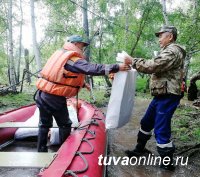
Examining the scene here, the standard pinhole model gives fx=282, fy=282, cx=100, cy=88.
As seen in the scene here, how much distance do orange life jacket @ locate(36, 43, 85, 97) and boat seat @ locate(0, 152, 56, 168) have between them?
921mm

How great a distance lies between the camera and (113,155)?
482 cm

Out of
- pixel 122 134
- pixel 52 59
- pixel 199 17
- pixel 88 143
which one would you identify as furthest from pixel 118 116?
pixel 199 17

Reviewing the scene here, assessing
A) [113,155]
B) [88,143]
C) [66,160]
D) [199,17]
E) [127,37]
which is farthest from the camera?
[127,37]

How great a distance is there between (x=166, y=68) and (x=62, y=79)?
Answer: 4.80 feet

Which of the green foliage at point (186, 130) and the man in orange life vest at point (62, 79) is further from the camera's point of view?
the green foliage at point (186, 130)

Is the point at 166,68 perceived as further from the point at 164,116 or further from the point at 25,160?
the point at 25,160

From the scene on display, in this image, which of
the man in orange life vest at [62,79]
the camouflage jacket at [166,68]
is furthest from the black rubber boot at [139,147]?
the man in orange life vest at [62,79]

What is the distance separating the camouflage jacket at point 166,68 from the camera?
3.92m

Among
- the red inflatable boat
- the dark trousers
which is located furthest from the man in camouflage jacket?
the dark trousers

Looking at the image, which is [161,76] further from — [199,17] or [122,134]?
[199,17]

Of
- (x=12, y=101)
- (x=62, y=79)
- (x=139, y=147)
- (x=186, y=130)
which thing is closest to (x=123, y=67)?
(x=62, y=79)

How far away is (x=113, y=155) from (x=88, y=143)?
1.18 m

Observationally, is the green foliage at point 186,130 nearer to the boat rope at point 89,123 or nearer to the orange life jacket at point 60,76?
the boat rope at point 89,123

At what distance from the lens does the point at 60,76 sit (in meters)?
3.92
